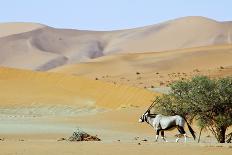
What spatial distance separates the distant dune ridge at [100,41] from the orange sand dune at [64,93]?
3674 inches

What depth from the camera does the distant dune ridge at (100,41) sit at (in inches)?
6221

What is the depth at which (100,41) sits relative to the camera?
186750 mm

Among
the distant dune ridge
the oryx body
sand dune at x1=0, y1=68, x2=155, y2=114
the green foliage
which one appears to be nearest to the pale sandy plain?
sand dune at x1=0, y1=68, x2=155, y2=114

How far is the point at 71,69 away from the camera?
10412 cm

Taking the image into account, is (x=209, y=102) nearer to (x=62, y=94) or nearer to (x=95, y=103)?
(x=95, y=103)

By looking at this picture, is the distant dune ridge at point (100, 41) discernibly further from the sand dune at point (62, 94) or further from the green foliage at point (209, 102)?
the green foliage at point (209, 102)

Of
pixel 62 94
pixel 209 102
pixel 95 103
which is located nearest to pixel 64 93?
pixel 62 94

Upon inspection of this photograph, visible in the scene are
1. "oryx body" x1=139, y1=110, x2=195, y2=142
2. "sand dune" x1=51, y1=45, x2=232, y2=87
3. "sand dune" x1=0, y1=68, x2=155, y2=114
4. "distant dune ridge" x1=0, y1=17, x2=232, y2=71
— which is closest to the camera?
"oryx body" x1=139, y1=110, x2=195, y2=142

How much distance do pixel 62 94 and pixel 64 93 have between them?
17.8 inches

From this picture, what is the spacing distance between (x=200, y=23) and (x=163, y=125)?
161089 mm

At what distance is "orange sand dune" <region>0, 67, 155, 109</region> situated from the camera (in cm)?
4528

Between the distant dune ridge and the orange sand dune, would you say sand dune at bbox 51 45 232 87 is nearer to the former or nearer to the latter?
the orange sand dune

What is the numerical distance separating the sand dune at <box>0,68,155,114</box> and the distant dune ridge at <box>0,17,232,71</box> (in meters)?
93.5

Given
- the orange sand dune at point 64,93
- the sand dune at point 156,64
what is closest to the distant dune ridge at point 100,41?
the sand dune at point 156,64
